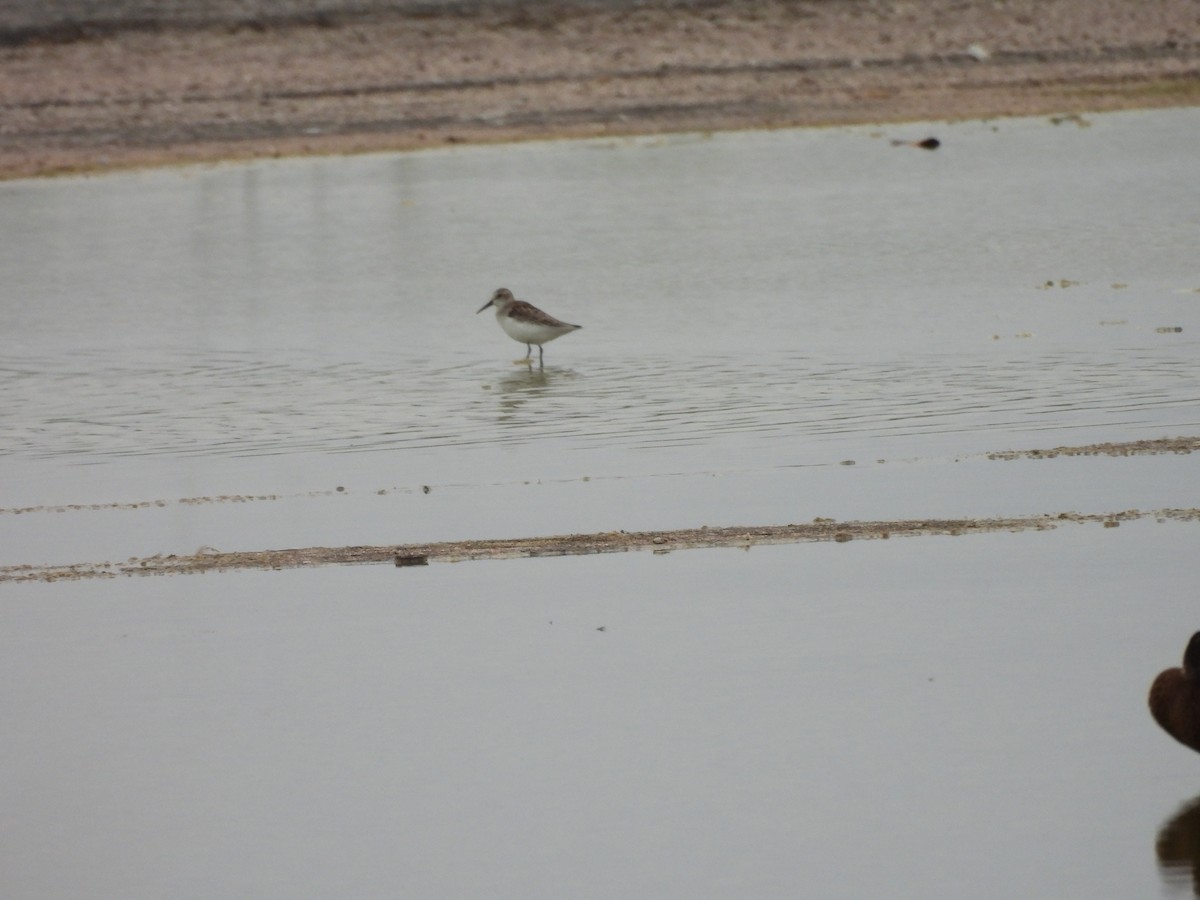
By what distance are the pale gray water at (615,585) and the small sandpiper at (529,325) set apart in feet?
0.73

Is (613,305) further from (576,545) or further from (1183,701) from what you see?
(1183,701)

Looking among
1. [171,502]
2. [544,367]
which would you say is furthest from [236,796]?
[544,367]

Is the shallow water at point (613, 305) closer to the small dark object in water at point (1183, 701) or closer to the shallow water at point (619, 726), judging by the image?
the shallow water at point (619, 726)

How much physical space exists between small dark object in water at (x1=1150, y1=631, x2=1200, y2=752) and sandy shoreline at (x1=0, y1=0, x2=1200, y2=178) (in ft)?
66.5

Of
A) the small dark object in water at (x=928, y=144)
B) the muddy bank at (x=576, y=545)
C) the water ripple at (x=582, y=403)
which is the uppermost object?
the small dark object in water at (x=928, y=144)

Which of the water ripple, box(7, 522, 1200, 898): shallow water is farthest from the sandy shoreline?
box(7, 522, 1200, 898): shallow water

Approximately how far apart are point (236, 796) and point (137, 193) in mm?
17980

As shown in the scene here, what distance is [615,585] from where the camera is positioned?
6949 mm

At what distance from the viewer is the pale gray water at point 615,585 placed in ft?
16.0

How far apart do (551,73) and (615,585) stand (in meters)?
21.0

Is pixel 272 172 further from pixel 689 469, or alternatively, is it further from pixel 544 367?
pixel 689 469

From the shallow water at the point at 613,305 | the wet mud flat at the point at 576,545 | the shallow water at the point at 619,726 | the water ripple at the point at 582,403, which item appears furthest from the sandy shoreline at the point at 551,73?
the shallow water at the point at 619,726

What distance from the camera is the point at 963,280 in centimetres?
1440

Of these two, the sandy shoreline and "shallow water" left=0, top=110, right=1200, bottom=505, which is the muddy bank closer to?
"shallow water" left=0, top=110, right=1200, bottom=505
